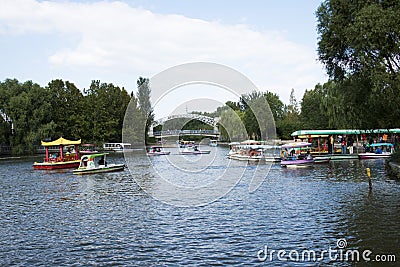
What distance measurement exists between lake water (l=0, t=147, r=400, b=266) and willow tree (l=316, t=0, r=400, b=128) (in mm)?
5065

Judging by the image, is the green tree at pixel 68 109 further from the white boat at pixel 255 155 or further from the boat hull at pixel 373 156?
the boat hull at pixel 373 156

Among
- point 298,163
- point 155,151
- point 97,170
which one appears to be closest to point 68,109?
point 155,151

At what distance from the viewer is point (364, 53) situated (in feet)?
80.4

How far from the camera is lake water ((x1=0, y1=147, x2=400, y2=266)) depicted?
1286cm

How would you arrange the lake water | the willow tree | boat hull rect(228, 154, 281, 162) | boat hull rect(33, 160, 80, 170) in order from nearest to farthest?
the lake water → the willow tree → boat hull rect(33, 160, 80, 170) → boat hull rect(228, 154, 281, 162)

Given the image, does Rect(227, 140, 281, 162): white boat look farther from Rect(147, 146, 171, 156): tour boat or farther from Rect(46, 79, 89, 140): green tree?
Rect(46, 79, 89, 140): green tree

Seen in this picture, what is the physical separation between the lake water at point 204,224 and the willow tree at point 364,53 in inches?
199

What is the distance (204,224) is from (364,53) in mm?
15008

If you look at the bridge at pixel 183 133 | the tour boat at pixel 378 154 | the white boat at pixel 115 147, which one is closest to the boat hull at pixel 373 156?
the tour boat at pixel 378 154

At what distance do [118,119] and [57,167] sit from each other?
58.0 meters

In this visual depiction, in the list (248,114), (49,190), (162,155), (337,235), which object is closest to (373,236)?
(337,235)

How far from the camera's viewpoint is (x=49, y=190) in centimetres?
2914

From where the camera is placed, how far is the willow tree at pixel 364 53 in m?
23.0

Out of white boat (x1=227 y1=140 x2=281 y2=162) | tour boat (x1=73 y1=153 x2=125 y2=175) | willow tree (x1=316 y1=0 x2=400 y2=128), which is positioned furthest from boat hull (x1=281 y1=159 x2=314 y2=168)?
tour boat (x1=73 y1=153 x2=125 y2=175)
